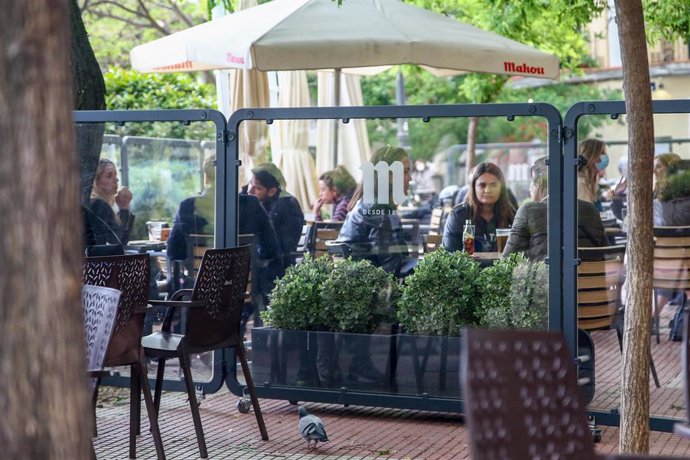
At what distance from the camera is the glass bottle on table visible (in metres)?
7.75

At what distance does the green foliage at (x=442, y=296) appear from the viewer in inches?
300

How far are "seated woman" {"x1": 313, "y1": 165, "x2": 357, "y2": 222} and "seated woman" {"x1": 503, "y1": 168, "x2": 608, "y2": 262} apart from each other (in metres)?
1.26

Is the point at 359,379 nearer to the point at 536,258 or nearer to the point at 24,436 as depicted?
the point at 536,258

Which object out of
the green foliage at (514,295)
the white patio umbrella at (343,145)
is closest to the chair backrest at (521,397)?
the green foliage at (514,295)

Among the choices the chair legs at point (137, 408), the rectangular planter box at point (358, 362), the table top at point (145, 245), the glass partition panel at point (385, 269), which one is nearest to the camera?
the chair legs at point (137, 408)

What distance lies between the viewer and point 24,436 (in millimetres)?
2262

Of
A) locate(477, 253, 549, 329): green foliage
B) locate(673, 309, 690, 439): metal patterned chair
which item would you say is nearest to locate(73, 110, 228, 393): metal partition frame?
locate(477, 253, 549, 329): green foliage

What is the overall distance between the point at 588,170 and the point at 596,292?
78 centimetres

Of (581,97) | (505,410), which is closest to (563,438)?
(505,410)

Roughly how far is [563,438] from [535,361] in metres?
0.23

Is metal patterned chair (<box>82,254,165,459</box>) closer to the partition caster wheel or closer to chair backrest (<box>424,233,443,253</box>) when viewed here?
the partition caster wheel

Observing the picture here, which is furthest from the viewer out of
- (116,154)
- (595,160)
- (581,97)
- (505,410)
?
(581,97)

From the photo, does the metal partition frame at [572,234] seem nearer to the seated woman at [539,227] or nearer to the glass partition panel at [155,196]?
the seated woman at [539,227]

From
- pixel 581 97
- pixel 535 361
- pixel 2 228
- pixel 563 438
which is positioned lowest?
pixel 563 438
